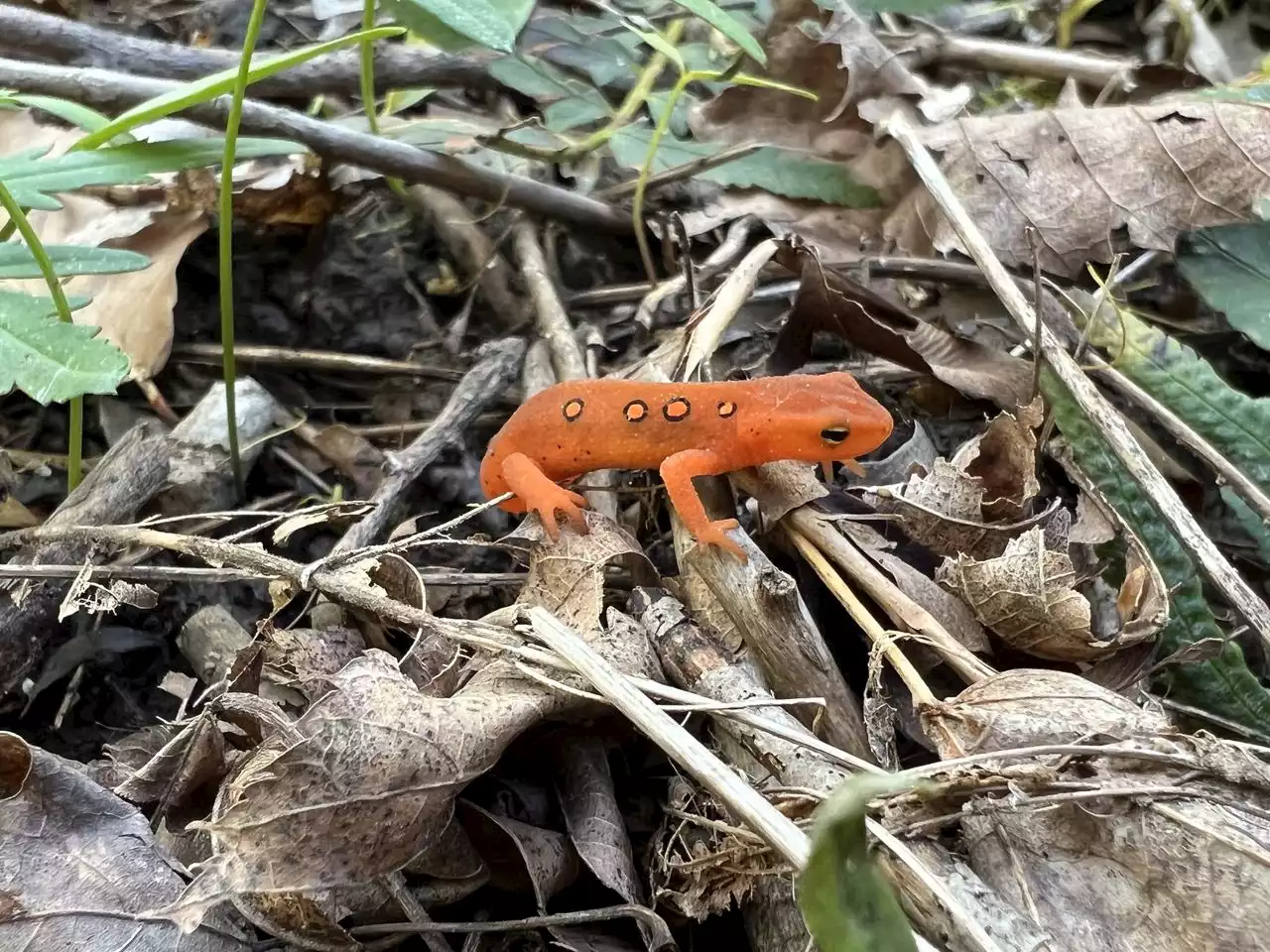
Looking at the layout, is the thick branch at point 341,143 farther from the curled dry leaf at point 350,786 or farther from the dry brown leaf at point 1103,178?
the curled dry leaf at point 350,786

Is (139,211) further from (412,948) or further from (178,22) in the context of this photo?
(412,948)

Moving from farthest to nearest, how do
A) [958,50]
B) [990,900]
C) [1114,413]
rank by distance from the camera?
[958,50]
[1114,413]
[990,900]

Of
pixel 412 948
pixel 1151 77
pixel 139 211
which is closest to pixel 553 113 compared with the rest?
pixel 139 211

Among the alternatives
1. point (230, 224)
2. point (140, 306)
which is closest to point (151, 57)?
point (140, 306)

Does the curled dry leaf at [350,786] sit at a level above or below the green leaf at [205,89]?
below

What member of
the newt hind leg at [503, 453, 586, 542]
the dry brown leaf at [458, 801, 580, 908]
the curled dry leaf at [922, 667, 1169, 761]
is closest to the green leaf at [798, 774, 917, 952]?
the curled dry leaf at [922, 667, 1169, 761]

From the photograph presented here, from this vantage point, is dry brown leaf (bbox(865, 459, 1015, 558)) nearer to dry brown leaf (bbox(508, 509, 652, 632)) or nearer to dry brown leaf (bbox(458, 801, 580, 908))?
dry brown leaf (bbox(508, 509, 652, 632))

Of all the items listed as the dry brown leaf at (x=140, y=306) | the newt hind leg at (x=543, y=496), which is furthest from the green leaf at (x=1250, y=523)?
the dry brown leaf at (x=140, y=306)
